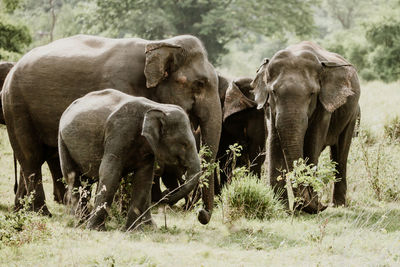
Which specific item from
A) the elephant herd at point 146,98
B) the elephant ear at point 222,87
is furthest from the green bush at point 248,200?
the elephant ear at point 222,87

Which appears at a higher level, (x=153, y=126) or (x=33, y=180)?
(x=153, y=126)

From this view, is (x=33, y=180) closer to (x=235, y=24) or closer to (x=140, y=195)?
(x=140, y=195)

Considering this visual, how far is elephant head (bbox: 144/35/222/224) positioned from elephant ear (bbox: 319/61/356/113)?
60.2 inches

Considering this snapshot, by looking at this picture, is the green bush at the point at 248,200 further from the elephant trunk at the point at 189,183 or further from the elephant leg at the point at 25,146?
the elephant leg at the point at 25,146

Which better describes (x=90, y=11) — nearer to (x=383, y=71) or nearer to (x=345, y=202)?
(x=383, y=71)

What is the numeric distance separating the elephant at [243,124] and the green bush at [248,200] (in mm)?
2348

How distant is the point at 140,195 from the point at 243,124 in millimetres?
4347

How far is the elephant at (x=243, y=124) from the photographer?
36.8 feet

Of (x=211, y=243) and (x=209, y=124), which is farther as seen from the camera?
(x=209, y=124)

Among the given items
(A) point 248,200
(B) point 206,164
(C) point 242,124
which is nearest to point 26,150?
(B) point 206,164

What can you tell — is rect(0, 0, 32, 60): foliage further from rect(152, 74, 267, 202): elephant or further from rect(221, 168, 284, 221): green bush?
rect(221, 168, 284, 221): green bush

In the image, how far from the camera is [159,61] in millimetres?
9039

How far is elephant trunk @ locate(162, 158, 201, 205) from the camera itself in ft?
23.8

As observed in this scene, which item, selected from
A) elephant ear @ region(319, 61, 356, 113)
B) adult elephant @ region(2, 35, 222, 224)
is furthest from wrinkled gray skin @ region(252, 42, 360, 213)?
adult elephant @ region(2, 35, 222, 224)
